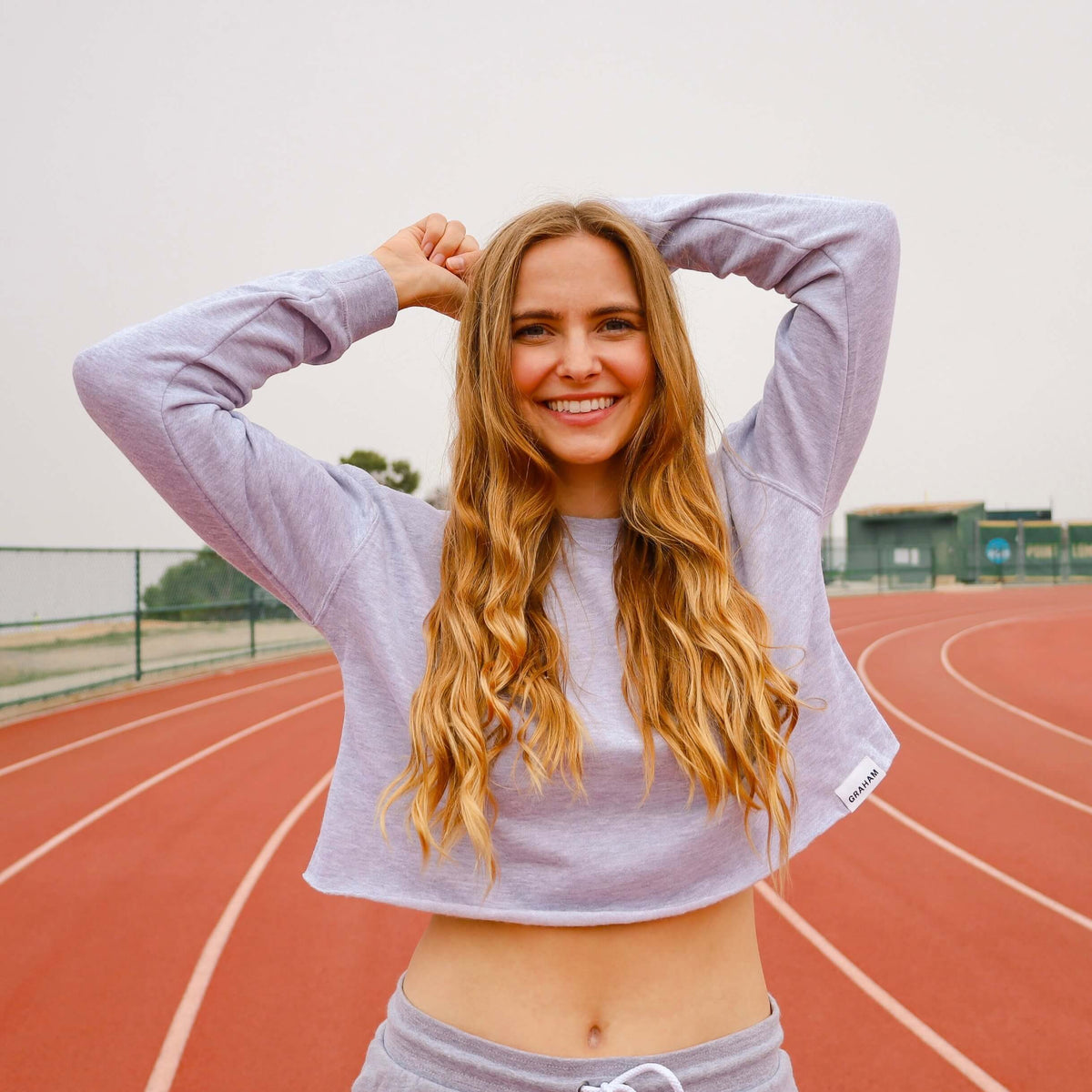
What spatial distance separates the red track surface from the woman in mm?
2259

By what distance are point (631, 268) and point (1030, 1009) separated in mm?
3503

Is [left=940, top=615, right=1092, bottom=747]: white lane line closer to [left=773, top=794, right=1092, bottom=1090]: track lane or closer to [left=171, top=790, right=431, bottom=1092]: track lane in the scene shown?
[left=773, top=794, right=1092, bottom=1090]: track lane

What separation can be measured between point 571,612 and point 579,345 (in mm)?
389

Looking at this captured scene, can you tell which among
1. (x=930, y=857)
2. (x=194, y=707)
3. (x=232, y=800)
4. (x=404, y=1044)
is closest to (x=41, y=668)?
(x=194, y=707)

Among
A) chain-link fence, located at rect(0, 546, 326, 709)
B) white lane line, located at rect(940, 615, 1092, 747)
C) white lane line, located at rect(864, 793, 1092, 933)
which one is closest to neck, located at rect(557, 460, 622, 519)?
white lane line, located at rect(864, 793, 1092, 933)

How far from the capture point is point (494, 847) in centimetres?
139

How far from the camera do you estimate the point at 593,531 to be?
5.20 feet

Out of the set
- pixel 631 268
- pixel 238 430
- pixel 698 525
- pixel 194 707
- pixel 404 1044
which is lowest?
pixel 194 707

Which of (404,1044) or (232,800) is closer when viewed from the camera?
(404,1044)

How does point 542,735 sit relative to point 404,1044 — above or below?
above

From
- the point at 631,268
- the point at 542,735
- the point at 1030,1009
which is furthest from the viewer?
the point at 1030,1009

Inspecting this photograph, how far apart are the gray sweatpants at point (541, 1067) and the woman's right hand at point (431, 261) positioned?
43.7 inches

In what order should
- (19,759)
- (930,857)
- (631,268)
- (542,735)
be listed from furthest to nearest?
(19,759) < (930,857) < (631,268) < (542,735)

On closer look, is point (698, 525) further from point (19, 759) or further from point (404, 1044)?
point (19, 759)
